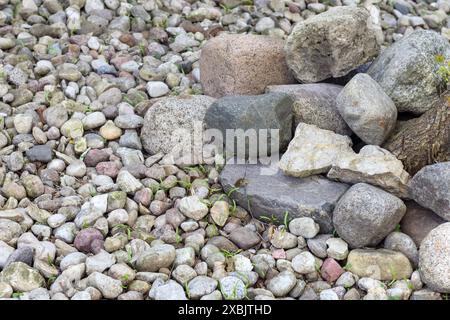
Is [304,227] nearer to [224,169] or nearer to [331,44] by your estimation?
[224,169]

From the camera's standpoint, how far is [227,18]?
4863mm

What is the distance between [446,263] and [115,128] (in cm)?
196

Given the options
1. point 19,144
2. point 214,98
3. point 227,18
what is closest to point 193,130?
point 214,98

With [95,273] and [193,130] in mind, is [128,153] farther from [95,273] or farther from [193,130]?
[95,273]

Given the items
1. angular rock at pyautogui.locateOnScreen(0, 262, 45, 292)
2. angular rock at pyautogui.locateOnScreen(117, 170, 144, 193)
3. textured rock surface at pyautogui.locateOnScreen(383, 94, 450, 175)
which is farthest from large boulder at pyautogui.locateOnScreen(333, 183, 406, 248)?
angular rock at pyautogui.locateOnScreen(0, 262, 45, 292)

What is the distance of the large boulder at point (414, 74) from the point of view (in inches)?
143

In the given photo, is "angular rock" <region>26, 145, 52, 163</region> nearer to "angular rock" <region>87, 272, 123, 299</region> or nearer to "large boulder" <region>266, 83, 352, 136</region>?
"angular rock" <region>87, 272, 123, 299</region>

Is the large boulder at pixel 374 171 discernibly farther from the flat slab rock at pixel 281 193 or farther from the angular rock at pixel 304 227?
the angular rock at pixel 304 227

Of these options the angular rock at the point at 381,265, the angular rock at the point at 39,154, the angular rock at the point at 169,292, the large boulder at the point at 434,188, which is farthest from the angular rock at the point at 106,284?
the large boulder at the point at 434,188

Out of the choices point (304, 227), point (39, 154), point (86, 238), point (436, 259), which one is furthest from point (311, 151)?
point (39, 154)

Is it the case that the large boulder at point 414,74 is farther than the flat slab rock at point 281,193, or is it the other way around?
the large boulder at point 414,74

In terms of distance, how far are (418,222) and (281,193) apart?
2.25 feet

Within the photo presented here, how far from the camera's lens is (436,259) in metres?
2.88

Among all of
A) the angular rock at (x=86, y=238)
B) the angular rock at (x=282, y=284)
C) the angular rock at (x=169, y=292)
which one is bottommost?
the angular rock at (x=282, y=284)
